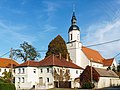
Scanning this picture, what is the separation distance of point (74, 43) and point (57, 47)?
775 cm

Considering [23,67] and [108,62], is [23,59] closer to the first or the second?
[23,67]

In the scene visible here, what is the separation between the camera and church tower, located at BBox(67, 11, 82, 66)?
75994 millimetres

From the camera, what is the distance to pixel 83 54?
251ft

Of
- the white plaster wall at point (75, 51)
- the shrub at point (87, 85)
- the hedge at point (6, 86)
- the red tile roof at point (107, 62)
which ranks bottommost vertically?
the shrub at point (87, 85)

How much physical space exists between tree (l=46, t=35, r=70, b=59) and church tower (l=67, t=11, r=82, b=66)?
446cm

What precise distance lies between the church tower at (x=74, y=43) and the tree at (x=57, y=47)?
14.6ft

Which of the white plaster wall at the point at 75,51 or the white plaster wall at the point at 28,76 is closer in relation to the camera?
the white plaster wall at the point at 28,76

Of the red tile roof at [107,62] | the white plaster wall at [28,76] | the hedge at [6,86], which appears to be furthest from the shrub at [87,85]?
the red tile roof at [107,62]

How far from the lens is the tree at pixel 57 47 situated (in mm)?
71125

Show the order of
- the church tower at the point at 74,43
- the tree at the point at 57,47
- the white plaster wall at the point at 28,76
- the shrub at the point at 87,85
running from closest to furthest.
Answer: the shrub at the point at 87,85 < the white plaster wall at the point at 28,76 < the tree at the point at 57,47 < the church tower at the point at 74,43

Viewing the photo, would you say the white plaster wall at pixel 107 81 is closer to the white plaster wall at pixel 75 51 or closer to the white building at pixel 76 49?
the white building at pixel 76 49

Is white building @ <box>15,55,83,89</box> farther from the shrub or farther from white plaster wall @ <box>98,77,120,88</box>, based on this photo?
white plaster wall @ <box>98,77,120,88</box>

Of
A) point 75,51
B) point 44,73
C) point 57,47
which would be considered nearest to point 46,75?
point 44,73

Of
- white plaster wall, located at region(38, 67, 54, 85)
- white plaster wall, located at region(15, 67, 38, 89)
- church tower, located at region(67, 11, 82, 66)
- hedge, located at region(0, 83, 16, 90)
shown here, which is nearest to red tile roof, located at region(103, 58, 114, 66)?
church tower, located at region(67, 11, 82, 66)
